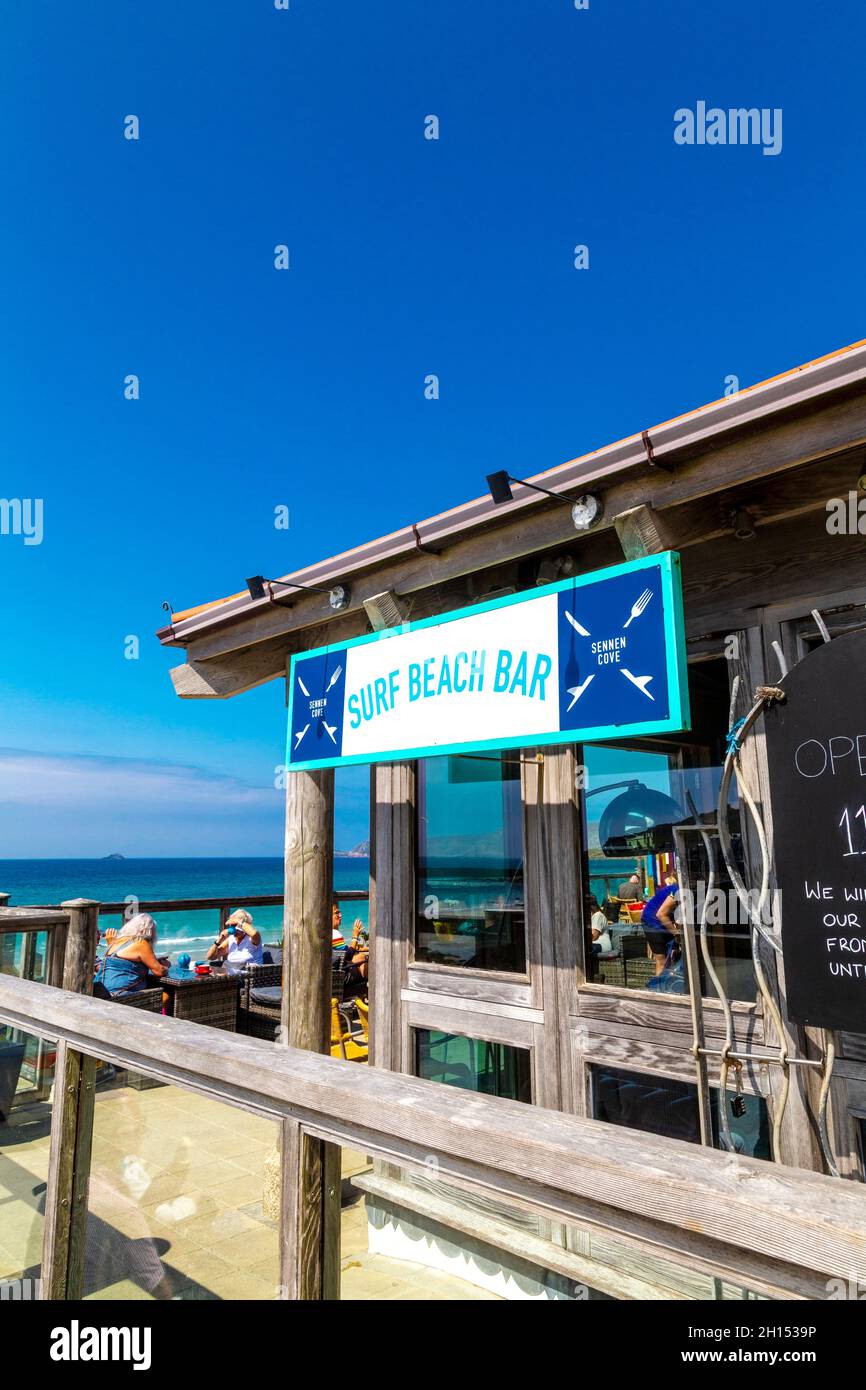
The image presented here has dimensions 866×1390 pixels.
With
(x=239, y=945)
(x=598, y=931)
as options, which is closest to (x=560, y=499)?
(x=598, y=931)

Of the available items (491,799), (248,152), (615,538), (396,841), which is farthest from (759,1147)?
(248,152)

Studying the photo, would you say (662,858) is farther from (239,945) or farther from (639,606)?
(239,945)

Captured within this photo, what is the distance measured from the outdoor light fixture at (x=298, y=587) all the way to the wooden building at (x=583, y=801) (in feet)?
0.09

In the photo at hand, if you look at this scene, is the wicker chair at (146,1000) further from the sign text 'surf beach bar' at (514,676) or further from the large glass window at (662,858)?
the large glass window at (662,858)

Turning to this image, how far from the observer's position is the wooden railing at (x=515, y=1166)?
80 cm

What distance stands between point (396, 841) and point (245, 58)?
11.0 metres

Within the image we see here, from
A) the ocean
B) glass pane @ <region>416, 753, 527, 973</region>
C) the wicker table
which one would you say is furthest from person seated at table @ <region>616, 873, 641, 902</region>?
the ocean

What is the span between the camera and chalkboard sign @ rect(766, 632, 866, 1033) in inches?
88.1

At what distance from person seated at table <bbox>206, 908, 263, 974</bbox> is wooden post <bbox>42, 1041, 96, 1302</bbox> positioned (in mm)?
6563

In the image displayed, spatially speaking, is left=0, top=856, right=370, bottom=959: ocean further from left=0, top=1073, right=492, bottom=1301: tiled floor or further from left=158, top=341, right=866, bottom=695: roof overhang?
left=0, top=1073, right=492, bottom=1301: tiled floor

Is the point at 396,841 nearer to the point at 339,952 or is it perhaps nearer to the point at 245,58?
the point at 339,952
